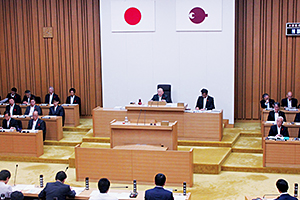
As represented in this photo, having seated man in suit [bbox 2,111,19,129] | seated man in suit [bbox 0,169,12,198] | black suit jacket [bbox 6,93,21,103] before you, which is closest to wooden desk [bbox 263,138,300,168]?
seated man in suit [bbox 0,169,12,198]

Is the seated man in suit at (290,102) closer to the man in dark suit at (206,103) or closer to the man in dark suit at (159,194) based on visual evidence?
the man in dark suit at (206,103)

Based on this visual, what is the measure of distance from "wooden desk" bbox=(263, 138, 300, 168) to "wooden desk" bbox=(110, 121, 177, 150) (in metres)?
1.92

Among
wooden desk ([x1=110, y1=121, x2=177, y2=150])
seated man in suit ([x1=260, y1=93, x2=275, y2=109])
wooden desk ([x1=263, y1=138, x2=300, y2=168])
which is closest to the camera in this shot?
wooden desk ([x1=263, y1=138, x2=300, y2=168])

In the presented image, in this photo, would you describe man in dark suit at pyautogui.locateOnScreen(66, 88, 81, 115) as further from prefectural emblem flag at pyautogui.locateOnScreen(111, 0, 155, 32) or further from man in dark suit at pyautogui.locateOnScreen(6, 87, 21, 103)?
prefectural emblem flag at pyautogui.locateOnScreen(111, 0, 155, 32)

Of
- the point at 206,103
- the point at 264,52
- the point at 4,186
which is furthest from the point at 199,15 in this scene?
the point at 4,186

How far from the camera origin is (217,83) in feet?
36.7

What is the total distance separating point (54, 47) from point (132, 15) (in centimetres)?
299

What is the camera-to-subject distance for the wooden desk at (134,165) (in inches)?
295

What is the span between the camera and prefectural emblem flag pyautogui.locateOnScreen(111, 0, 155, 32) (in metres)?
11.3

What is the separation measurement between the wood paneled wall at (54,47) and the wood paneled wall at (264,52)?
4.47m

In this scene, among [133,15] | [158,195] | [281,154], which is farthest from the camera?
[133,15]

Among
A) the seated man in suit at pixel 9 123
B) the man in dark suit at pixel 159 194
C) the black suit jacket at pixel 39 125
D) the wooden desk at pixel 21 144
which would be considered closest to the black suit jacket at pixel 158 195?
the man in dark suit at pixel 159 194

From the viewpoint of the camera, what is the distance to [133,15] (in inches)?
449

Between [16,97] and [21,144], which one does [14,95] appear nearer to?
[16,97]
